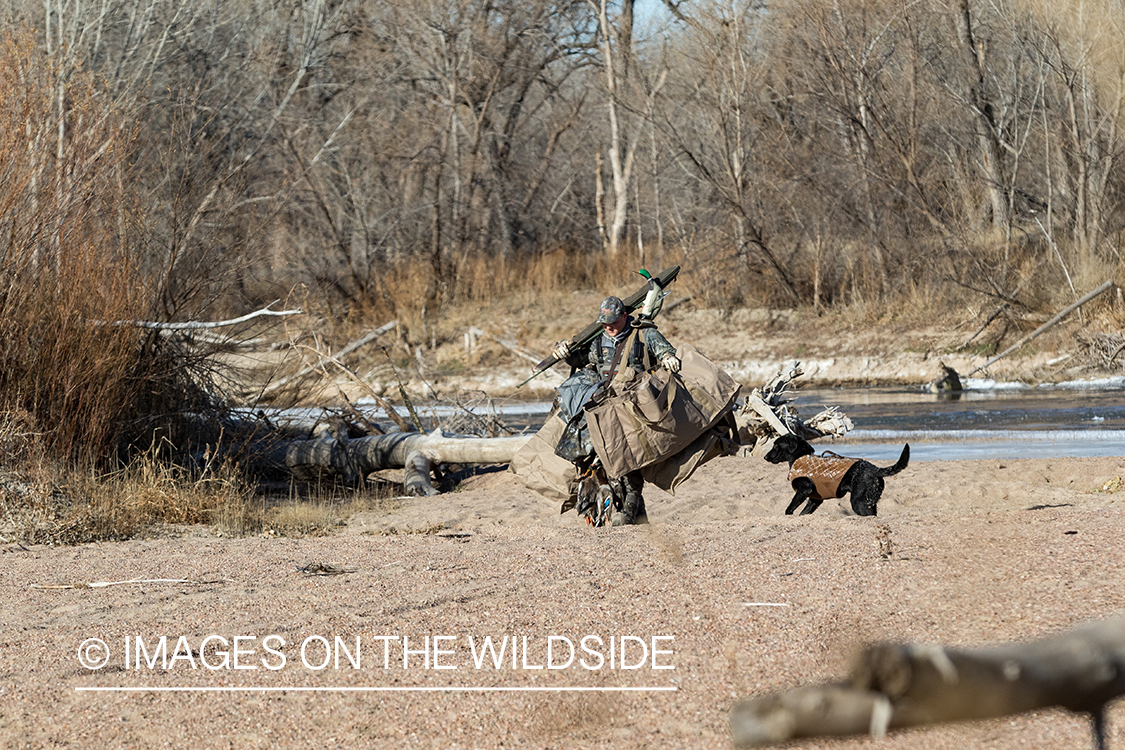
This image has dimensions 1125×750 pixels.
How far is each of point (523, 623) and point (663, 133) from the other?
19.8 metres

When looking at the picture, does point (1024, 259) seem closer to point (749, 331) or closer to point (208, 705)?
Result: point (749, 331)

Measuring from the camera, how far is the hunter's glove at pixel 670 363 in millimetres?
8070

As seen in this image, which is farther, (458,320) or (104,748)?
(458,320)

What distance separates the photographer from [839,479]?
321 inches

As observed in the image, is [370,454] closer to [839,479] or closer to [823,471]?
[823,471]

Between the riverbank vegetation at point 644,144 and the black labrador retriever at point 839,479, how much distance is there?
30.2ft

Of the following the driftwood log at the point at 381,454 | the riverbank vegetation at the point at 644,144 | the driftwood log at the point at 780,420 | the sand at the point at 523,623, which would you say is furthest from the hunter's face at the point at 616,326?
the riverbank vegetation at the point at 644,144

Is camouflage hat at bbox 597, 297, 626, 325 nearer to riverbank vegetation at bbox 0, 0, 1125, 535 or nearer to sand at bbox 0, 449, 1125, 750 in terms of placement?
sand at bbox 0, 449, 1125, 750

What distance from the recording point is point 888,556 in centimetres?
590

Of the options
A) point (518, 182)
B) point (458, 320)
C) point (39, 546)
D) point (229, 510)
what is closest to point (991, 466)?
point (229, 510)

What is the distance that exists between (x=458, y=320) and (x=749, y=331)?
20.9 feet

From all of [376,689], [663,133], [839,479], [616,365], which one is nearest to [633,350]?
[616,365]

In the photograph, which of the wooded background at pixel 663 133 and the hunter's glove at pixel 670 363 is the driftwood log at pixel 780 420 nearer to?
the hunter's glove at pixel 670 363

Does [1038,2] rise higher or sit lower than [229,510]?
higher
